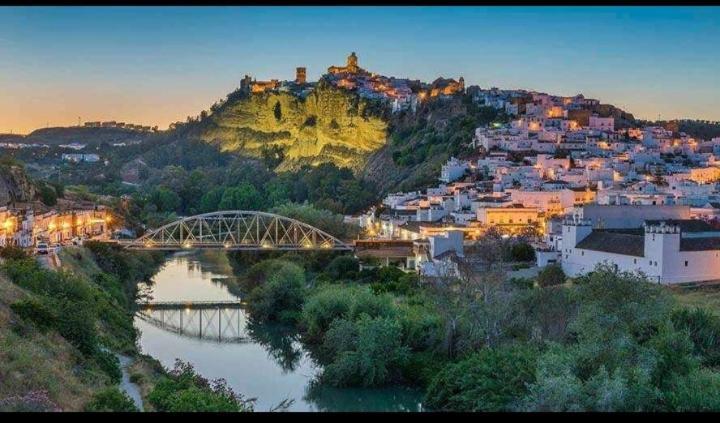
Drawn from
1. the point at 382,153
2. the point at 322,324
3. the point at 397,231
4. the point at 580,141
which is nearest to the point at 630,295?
the point at 322,324

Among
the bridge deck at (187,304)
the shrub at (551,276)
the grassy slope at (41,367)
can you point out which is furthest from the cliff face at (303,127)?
the grassy slope at (41,367)

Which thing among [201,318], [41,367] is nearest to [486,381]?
[41,367]

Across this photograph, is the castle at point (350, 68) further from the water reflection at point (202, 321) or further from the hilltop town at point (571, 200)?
the water reflection at point (202, 321)

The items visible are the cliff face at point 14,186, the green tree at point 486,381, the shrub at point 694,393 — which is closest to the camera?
the shrub at point 694,393

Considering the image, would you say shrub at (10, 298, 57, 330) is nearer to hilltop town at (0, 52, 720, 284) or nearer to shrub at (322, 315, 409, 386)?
shrub at (322, 315, 409, 386)

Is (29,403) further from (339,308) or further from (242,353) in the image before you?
(242,353)

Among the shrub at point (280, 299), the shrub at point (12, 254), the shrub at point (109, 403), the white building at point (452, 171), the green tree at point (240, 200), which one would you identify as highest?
the white building at point (452, 171)

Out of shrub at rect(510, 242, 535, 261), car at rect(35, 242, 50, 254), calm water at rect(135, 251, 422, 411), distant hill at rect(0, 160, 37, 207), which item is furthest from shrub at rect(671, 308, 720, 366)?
distant hill at rect(0, 160, 37, 207)
